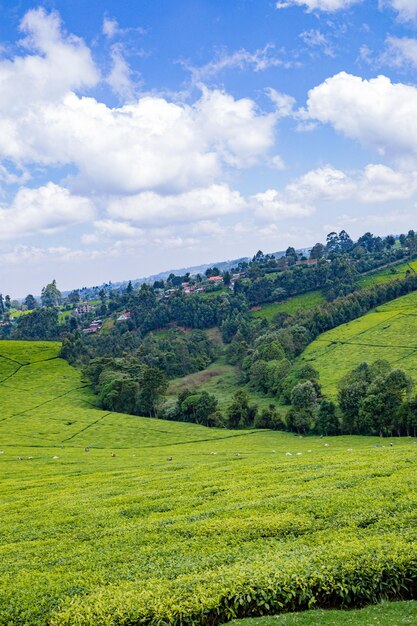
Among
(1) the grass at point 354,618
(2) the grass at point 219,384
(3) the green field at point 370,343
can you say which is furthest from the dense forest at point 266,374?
(1) the grass at point 354,618

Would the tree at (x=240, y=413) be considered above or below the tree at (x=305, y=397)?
below

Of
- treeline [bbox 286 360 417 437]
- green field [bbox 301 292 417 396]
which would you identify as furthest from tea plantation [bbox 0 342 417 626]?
green field [bbox 301 292 417 396]

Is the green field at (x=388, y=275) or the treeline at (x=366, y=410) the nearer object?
the treeline at (x=366, y=410)

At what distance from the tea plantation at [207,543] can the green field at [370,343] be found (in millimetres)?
72674

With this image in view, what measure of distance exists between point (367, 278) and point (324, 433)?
5305 inches

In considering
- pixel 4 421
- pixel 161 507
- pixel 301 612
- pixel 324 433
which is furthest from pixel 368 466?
pixel 4 421

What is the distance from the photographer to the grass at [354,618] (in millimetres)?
13164

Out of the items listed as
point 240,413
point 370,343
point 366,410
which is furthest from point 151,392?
point 370,343

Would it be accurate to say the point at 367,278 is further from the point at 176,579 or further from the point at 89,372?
the point at 176,579

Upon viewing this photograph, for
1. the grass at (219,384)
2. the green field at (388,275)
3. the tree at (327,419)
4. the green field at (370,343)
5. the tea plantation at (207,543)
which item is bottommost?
the grass at (219,384)

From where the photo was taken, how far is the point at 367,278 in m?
200

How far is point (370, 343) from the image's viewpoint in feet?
411

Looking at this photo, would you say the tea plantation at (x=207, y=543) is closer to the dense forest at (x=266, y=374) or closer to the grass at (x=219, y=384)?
the dense forest at (x=266, y=374)

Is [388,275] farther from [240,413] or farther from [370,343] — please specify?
[240,413]
